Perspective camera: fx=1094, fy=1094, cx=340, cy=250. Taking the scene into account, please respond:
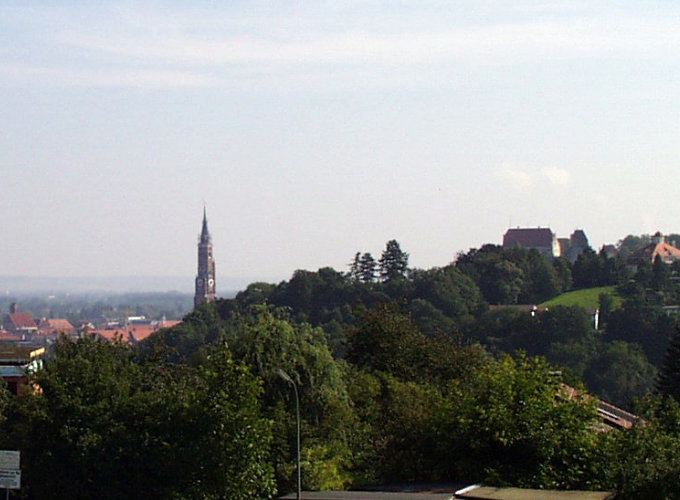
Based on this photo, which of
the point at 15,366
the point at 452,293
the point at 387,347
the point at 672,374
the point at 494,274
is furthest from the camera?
the point at 494,274

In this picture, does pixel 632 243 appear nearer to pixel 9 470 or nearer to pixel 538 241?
pixel 538 241

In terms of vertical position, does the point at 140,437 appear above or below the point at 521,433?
below

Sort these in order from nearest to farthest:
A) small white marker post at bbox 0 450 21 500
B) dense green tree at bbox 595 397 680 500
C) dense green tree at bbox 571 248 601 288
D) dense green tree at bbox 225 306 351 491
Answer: small white marker post at bbox 0 450 21 500 < dense green tree at bbox 595 397 680 500 < dense green tree at bbox 225 306 351 491 < dense green tree at bbox 571 248 601 288

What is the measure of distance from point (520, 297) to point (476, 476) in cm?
→ 10513

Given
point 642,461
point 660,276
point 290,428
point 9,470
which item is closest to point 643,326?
point 660,276

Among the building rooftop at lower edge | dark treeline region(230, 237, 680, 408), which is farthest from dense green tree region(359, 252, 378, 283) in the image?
the building rooftop at lower edge

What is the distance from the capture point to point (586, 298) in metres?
120

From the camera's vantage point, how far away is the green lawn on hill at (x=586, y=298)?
117m

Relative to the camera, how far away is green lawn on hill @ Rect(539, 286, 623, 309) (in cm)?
11675

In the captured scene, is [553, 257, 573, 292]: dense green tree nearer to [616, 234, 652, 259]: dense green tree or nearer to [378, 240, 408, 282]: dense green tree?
[378, 240, 408, 282]: dense green tree

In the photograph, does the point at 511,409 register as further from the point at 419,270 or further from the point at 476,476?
the point at 419,270

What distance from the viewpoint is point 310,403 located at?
25.2 meters

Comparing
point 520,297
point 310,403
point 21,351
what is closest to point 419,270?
point 520,297

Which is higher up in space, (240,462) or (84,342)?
→ (84,342)
